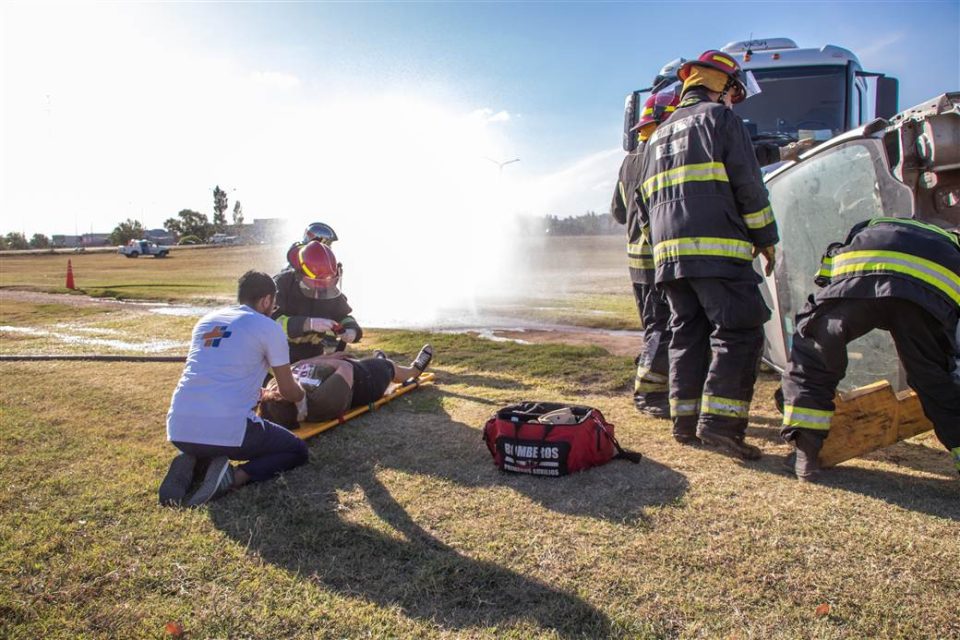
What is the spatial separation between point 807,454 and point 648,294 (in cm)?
187

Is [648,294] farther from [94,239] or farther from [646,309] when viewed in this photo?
[94,239]

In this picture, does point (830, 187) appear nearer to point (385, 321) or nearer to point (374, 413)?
point (374, 413)

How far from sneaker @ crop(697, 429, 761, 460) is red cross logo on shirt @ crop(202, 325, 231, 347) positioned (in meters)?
2.95

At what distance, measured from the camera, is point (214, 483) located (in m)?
3.70

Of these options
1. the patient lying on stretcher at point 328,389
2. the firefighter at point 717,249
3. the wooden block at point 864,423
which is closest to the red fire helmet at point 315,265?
the patient lying on stretcher at point 328,389

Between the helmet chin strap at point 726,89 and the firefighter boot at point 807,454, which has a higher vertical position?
the helmet chin strap at point 726,89

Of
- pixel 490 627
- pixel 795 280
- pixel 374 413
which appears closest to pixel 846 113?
pixel 795 280

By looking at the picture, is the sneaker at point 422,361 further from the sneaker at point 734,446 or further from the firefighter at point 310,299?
the sneaker at point 734,446

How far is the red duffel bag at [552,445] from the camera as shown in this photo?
3.83m

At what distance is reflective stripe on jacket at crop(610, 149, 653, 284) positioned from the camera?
5.05 m

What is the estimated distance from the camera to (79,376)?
23.3 ft

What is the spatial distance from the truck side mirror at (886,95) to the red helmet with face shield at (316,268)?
7.16 m

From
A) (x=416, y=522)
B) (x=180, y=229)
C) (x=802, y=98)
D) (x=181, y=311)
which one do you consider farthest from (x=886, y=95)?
(x=180, y=229)

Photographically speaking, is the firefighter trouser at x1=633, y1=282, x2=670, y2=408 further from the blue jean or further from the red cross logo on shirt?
the red cross logo on shirt
